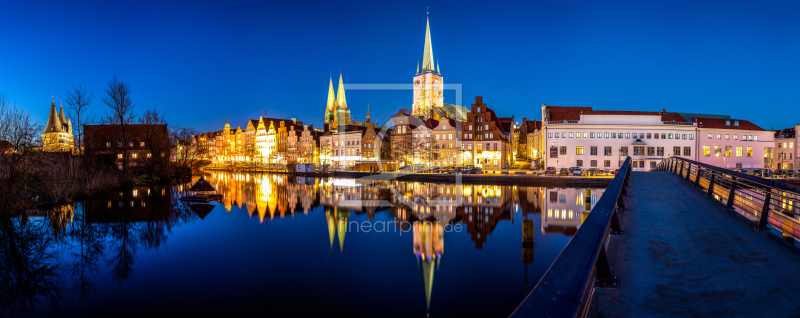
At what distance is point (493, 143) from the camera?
6144cm

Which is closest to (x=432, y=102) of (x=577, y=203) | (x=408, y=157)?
(x=408, y=157)

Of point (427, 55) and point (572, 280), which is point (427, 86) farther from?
point (572, 280)

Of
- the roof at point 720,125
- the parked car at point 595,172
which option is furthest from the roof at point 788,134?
the parked car at point 595,172

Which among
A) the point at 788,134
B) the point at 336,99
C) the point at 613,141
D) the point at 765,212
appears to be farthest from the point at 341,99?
the point at 765,212

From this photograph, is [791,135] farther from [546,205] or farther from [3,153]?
[3,153]

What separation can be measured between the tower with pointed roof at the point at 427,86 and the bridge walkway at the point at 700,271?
105 m

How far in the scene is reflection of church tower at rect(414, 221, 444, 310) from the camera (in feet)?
43.1

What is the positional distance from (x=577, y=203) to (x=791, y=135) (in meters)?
69.5

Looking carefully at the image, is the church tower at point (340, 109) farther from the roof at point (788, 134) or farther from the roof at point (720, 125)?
the roof at point (788, 134)

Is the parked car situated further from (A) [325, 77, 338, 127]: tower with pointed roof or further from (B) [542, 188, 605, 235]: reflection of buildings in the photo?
(A) [325, 77, 338, 127]: tower with pointed roof

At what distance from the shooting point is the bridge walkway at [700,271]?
3.19m

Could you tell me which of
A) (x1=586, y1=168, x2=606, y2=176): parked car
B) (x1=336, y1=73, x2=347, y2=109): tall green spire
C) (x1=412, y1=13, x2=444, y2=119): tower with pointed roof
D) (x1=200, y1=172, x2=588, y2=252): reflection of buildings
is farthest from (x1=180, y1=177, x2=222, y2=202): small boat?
(x1=336, y1=73, x2=347, y2=109): tall green spire

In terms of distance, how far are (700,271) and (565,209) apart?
25.9m

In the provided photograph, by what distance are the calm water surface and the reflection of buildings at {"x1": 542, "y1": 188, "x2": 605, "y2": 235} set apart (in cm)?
19
